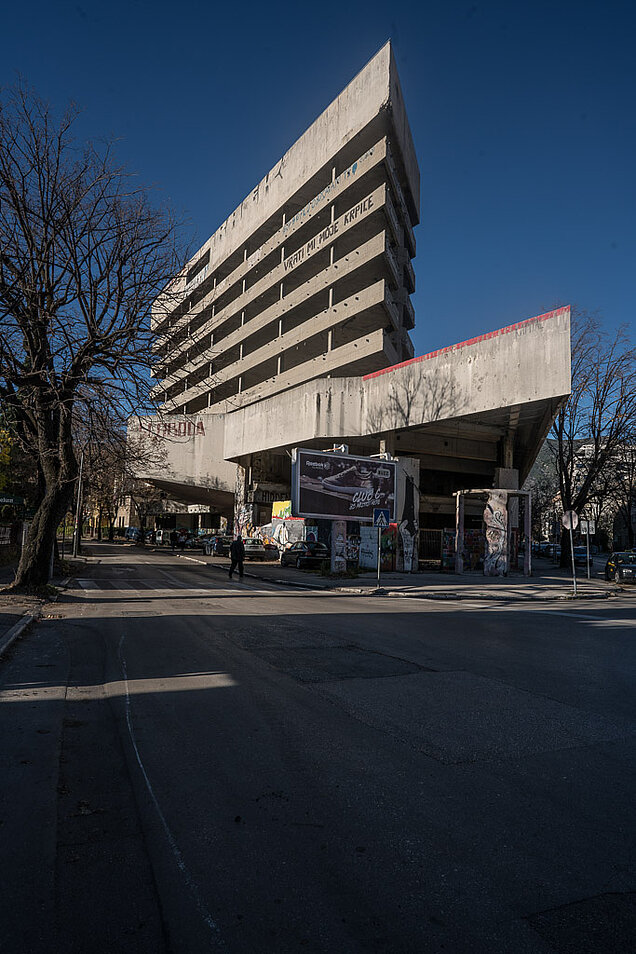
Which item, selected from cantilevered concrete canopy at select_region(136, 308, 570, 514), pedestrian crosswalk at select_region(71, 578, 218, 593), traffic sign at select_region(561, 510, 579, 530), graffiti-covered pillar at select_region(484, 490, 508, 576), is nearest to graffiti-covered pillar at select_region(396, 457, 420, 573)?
cantilevered concrete canopy at select_region(136, 308, 570, 514)

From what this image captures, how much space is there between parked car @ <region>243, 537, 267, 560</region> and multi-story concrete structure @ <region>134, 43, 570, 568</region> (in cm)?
545

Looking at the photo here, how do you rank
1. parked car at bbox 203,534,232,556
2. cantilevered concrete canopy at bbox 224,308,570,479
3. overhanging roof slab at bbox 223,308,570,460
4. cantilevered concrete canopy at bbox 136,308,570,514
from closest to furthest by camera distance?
overhanging roof slab at bbox 223,308,570,460
cantilevered concrete canopy at bbox 224,308,570,479
cantilevered concrete canopy at bbox 136,308,570,514
parked car at bbox 203,534,232,556

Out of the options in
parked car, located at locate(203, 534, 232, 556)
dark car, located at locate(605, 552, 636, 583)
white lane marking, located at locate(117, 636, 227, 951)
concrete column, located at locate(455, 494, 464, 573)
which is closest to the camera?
white lane marking, located at locate(117, 636, 227, 951)

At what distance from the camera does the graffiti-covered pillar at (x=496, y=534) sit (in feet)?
92.6

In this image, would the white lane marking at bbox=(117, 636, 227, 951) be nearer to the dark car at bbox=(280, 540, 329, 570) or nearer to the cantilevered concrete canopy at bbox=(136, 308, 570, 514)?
the cantilevered concrete canopy at bbox=(136, 308, 570, 514)

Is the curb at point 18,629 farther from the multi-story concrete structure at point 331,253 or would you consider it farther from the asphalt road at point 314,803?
the multi-story concrete structure at point 331,253

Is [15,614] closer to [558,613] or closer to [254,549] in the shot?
[558,613]

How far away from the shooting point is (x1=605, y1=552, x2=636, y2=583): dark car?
27.6 metres

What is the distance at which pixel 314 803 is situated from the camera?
3.79m

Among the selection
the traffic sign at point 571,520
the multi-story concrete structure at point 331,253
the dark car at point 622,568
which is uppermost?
the multi-story concrete structure at point 331,253

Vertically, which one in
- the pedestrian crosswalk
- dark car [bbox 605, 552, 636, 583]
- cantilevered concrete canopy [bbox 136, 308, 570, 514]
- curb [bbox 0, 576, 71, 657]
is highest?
cantilevered concrete canopy [bbox 136, 308, 570, 514]

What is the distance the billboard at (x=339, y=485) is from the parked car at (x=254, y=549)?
554 inches

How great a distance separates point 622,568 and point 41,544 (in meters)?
25.0

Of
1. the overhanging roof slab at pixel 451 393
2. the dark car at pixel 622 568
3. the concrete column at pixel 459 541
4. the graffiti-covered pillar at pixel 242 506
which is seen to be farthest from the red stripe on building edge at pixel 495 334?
the graffiti-covered pillar at pixel 242 506
